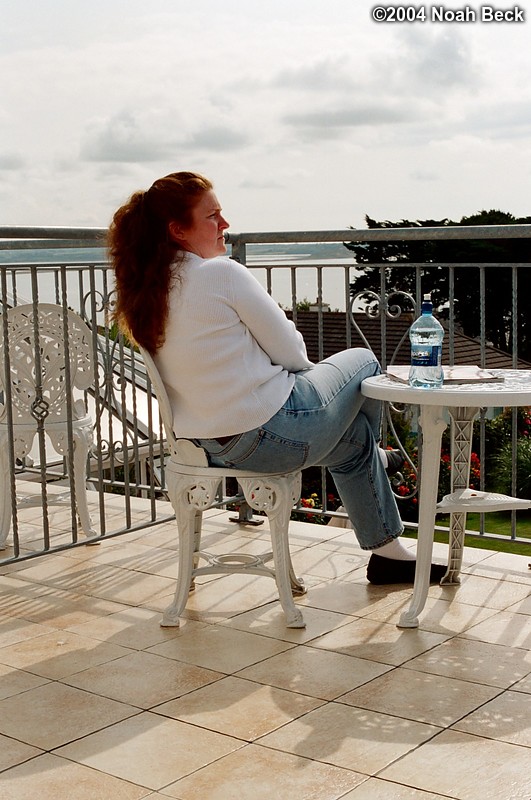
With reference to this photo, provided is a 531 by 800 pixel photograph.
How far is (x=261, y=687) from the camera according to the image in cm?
273

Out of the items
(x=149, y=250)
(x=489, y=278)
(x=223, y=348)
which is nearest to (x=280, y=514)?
(x=223, y=348)

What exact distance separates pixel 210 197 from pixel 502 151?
39.4 meters

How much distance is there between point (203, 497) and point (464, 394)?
891 millimetres

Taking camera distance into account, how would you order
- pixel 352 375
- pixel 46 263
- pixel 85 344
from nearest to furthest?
pixel 352 375 < pixel 46 263 < pixel 85 344

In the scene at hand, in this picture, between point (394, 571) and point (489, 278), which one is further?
point (489, 278)

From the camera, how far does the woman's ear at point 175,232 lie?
10.1 ft

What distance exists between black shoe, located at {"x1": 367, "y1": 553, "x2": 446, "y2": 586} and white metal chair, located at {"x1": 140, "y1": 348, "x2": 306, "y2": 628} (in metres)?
A: 0.44

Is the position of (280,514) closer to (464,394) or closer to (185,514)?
(185,514)

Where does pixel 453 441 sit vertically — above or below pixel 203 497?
above

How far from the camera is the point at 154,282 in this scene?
300cm

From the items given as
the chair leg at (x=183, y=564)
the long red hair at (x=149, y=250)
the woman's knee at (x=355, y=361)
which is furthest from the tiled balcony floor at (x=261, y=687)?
the long red hair at (x=149, y=250)

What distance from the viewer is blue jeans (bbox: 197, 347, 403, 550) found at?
10.1 ft

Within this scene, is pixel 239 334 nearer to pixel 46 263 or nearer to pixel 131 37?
pixel 46 263

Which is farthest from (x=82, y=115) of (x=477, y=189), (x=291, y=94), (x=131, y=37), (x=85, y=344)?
(x=85, y=344)
